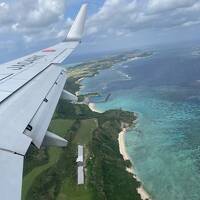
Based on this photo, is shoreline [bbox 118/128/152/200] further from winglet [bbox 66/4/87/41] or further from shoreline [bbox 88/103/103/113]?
winglet [bbox 66/4/87/41]

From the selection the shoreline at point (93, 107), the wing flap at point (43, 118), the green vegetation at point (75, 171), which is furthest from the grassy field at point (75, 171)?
the shoreline at point (93, 107)

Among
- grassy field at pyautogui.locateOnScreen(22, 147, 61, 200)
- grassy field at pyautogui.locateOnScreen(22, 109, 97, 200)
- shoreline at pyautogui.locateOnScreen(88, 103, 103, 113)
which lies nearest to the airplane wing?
grassy field at pyautogui.locateOnScreen(22, 147, 61, 200)

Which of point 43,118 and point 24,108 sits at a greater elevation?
point 24,108

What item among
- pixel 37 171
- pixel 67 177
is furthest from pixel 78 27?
pixel 37 171

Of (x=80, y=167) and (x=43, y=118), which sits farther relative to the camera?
(x=80, y=167)

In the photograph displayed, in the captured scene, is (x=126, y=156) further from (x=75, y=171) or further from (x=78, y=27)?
(x=78, y=27)

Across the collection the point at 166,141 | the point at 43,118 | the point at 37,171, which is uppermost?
the point at 43,118
